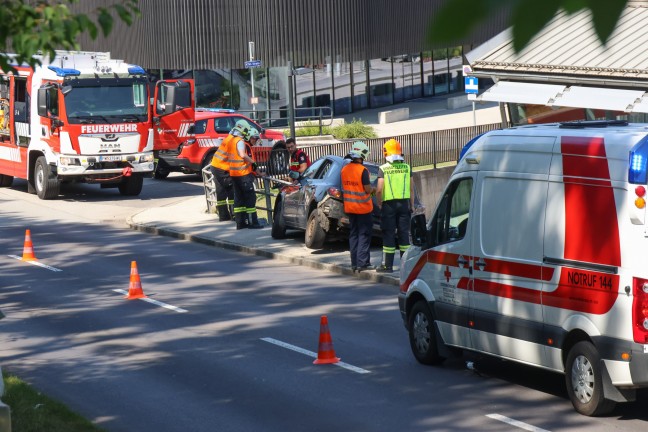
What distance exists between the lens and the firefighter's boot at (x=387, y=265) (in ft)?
55.3

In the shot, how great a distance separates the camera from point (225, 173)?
22.7 m

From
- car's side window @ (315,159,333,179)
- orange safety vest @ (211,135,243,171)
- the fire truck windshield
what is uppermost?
the fire truck windshield

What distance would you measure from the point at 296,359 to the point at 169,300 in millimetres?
4285

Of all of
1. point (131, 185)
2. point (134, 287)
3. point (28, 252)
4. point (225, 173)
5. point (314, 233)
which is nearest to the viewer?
point (134, 287)

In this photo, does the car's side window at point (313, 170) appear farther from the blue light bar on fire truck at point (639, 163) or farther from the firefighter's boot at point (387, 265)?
the blue light bar on fire truck at point (639, 163)

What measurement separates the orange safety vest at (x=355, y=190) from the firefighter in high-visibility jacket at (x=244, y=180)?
493 cm

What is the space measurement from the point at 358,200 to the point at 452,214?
5.79 m

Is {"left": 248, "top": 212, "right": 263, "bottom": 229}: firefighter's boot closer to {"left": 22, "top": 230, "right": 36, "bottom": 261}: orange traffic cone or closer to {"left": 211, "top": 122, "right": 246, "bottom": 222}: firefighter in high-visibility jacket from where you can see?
{"left": 211, "top": 122, "right": 246, "bottom": 222}: firefighter in high-visibility jacket

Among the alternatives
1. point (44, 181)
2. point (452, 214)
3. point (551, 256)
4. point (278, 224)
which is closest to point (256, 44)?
point (44, 181)

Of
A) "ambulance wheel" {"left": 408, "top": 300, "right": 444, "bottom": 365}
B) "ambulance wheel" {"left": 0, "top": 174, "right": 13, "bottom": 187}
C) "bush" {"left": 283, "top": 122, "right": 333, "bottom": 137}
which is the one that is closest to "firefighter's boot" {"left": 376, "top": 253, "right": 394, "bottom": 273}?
"ambulance wheel" {"left": 408, "top": 300, "right": 444, "bottom": 365}

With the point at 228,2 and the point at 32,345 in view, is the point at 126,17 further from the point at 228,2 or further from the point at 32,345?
the point at 228,2

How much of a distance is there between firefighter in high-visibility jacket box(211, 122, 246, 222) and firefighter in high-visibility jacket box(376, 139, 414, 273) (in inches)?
217

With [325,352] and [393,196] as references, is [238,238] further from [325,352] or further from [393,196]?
[325,352]

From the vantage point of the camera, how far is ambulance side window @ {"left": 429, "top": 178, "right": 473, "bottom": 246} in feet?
34.7
